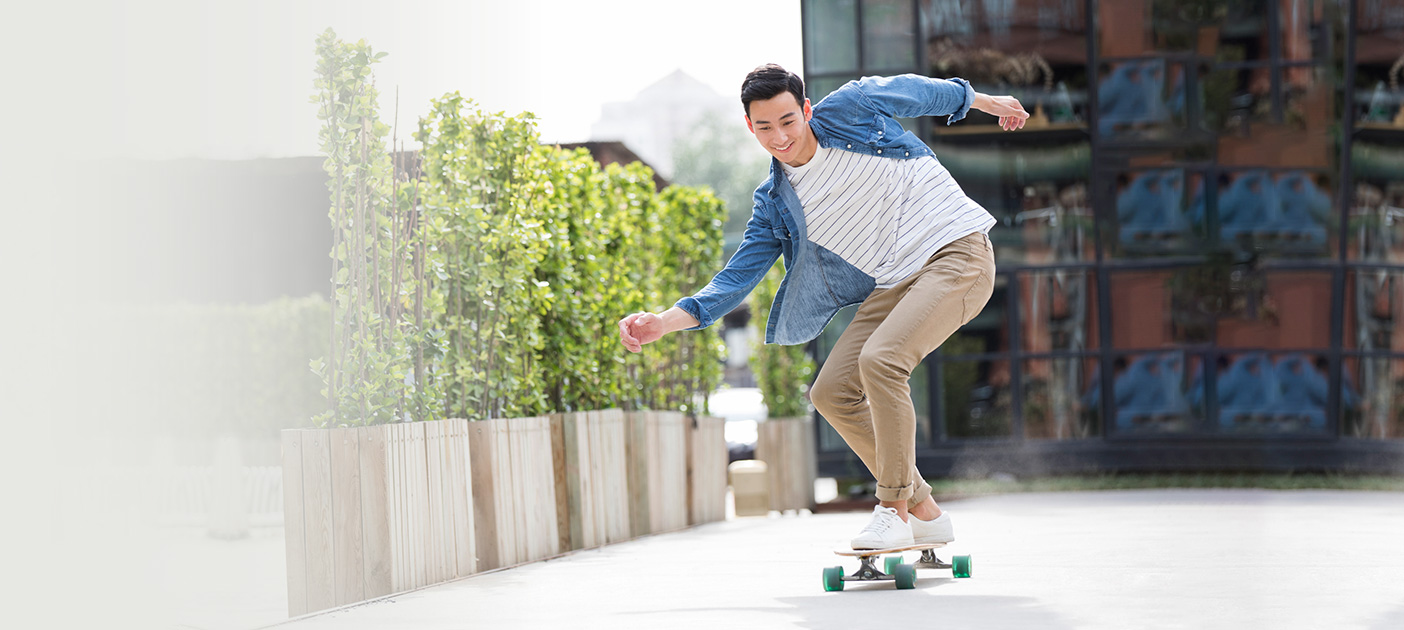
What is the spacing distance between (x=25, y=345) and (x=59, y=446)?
0.66 m

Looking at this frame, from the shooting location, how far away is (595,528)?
7000mm

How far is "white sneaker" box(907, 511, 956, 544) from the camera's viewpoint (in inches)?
178

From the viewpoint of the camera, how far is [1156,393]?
45.2ft

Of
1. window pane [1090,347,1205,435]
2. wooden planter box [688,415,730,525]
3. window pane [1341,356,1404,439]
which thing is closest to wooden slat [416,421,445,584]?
wooden planter box [688,415,730,525]

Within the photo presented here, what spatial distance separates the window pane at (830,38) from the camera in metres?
13.8

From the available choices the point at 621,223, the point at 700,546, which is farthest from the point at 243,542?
the point at 700,546

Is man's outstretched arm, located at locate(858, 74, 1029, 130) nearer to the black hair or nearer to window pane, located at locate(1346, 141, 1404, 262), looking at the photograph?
the black hair

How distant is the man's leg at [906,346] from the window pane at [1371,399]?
1062 cm

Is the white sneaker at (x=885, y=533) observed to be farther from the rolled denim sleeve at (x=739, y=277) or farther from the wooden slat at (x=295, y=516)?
the wooden slat at (x=295, y=516)

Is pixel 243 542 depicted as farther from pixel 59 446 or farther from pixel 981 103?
pixel 981 103

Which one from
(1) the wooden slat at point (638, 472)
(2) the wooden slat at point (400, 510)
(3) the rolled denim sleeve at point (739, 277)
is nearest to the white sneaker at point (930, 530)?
(3) the rolled denim sleeve at point (739, 277)

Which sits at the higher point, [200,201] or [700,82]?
[700,82]

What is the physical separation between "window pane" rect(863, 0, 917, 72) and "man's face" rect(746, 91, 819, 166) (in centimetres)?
969

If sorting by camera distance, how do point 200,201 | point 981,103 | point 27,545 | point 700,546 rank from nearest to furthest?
1. point 981,103
2. point 700,546
3. point 27,545
4. point 200,201
